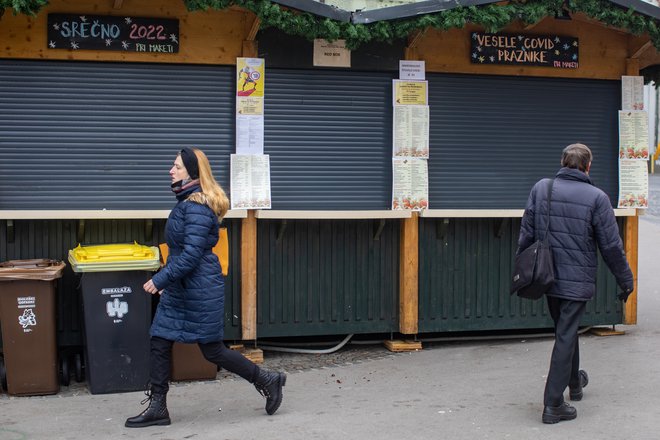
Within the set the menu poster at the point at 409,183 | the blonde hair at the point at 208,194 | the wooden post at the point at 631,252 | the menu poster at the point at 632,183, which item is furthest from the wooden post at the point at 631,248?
the blonde hair at the point at 208,194

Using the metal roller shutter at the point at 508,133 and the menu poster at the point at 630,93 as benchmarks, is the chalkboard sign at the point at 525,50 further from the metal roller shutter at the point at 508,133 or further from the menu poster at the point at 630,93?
the menu poster at the point at 630,93

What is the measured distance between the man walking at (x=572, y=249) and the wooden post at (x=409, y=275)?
92.9 inches

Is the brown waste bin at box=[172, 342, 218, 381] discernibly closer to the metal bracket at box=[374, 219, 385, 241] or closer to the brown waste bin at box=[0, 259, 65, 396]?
the brown waste bin at box=[0, 259, 65, 396]

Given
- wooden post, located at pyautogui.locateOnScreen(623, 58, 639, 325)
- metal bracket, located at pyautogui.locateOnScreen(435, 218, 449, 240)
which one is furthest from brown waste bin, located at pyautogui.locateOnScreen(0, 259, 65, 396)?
wooden post, located at pyautogui.locateOnScreen(623, 58, 639, 325)

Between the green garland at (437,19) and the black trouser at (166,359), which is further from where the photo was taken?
the green garland at (437,19)

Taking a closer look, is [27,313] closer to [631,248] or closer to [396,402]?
[396,402]

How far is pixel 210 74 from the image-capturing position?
7.96 meters

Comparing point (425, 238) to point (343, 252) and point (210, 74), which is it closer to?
point (343, 252)

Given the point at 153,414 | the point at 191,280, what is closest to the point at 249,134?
the point at 191,280

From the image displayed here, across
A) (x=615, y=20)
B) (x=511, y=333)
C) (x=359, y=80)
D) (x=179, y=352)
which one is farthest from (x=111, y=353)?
(x=615, y=20)

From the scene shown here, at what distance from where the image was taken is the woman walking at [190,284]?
598 cm

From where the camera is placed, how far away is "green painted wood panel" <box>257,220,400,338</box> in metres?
8.28

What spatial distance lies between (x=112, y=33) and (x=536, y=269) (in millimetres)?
4020

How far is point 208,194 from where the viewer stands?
20.0ft
